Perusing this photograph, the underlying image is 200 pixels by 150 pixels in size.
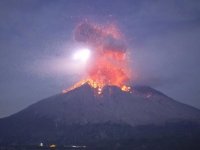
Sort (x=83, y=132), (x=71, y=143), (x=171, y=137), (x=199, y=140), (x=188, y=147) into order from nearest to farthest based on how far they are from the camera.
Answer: (x=188, y=147)
(x=199, y=140)
(x=171, y=137)
(x=71, y=143)
(x=83, y=132)

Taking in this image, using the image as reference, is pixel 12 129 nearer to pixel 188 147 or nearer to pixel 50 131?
pixel 50 131

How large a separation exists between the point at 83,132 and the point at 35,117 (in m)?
29.1

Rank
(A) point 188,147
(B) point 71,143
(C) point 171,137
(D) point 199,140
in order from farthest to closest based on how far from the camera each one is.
Result: (B) point 71,143, (C) point 171,137, (D) point 199,140, (A) point 188,147

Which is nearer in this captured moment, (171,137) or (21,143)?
(171,137)

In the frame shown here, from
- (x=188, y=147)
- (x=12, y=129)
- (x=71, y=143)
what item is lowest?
(x=188, y=147)

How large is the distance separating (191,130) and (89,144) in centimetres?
5383

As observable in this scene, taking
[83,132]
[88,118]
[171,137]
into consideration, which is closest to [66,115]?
[88,118]

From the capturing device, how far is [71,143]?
16500 cm

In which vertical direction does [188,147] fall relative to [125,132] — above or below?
below

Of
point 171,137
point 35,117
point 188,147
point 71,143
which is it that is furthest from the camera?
point 35,117

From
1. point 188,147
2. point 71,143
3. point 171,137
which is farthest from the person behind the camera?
point 71,143

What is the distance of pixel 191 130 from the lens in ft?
608

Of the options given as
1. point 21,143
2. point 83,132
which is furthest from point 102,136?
point 21,143

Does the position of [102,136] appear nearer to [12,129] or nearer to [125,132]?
[125,132]
